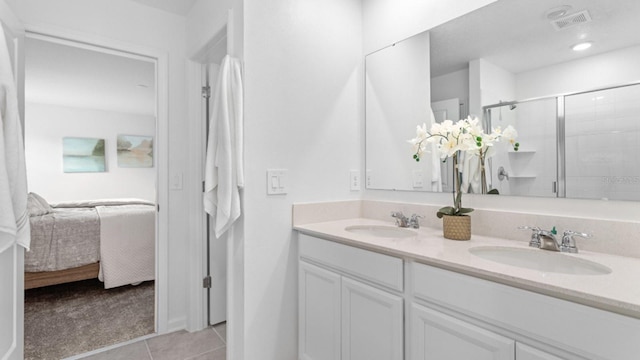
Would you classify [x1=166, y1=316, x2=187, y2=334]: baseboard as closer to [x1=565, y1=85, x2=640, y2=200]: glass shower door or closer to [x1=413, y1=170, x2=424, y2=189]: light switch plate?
[x1=413, y1=170, x2=424, y2=189]: light switch plate

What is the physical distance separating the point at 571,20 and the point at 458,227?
3.12 feet

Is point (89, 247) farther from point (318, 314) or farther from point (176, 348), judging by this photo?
point (318, 314)

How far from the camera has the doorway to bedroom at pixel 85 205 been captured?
7.66ft

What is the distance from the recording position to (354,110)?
207 cm

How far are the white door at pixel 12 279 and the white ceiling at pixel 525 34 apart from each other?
2.06m

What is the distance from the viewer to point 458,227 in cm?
138

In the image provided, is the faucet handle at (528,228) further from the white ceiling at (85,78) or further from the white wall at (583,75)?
the white ceiling at (85,78)

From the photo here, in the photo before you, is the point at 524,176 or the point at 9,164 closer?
the point at 9,164

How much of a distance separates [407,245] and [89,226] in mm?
3175

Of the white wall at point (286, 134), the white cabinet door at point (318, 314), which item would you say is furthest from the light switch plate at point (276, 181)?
the white cabinet door at point (318, 314)

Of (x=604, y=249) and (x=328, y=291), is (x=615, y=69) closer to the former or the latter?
(x=604, y=249)

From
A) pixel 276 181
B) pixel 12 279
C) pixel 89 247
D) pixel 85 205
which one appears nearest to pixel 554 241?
pixel 276 181

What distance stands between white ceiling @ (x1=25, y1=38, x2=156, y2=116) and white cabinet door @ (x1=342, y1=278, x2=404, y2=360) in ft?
8.01

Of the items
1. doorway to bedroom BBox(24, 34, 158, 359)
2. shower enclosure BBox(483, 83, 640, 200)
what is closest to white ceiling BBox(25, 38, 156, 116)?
doorway to bedroom BBox(24, 34, 158, 359)
